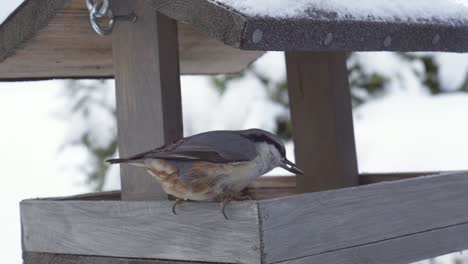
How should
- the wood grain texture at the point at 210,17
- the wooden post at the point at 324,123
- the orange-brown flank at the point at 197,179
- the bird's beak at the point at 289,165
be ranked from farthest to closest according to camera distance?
1. the wooden post at the point at 324,123
2. the bird's beak at the point at 289,165
3. the orange-brown flank at the point at 197,179
4. the wood grain texture at the point at 210,17

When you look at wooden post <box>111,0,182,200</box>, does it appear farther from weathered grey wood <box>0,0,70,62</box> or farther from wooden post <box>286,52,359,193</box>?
wooden post <box>286,52,359,193</box>

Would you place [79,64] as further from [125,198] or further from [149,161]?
[149,161]

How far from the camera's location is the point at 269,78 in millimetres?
4547

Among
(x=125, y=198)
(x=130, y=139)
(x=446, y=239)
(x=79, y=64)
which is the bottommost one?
(x=446, y=239)

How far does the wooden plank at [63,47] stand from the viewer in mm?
2154

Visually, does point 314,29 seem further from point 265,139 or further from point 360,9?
point 265,139

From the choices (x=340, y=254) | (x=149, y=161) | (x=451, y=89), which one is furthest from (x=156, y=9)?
(x=451, y=89)

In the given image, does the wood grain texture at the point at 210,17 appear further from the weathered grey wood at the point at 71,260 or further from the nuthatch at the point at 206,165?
the weathered grey wood at the point at 71,260

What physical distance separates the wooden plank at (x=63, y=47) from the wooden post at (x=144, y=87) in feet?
0.49

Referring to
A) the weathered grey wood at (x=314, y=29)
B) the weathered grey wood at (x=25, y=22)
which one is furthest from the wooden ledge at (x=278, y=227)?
the weathered grey wood at (x=25, y=22)

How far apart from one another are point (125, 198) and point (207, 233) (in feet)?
1.30

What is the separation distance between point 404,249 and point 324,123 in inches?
26.7

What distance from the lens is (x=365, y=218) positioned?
1.90 meters

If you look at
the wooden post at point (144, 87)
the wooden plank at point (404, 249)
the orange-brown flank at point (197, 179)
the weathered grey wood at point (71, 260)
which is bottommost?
the wooden plank at point (404, 249)
